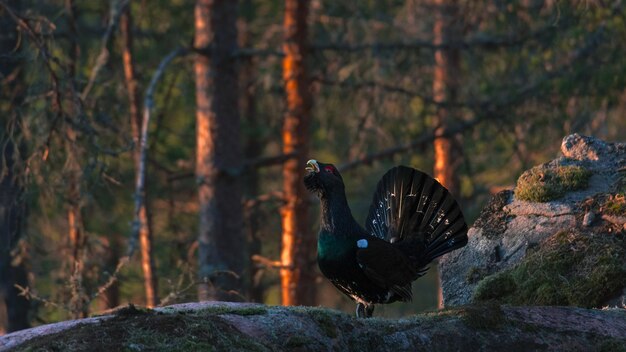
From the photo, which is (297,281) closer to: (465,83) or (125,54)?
(125,54)

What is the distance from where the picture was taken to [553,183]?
8492mm

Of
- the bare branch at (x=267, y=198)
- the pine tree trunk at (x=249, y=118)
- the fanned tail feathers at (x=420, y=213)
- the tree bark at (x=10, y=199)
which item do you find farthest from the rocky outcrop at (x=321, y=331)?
the pine tree trunk at (x=249, y=118)

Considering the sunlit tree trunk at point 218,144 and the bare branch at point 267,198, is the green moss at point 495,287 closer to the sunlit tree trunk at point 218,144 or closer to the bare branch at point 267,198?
the sunlit tree trunk at point 218,144

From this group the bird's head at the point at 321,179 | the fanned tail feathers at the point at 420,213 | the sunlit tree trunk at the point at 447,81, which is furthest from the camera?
the sunlit tree trunk at the point at 447,81

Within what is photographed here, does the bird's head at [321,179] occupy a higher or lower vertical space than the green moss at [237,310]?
higher

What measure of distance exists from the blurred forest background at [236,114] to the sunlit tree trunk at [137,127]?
0.05 metres

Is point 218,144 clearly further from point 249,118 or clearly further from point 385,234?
point 249,118

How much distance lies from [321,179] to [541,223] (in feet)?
6.37

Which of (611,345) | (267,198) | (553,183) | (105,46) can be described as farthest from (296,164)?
(611,345)

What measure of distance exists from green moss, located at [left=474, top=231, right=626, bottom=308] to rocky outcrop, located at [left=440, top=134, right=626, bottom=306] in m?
0.02

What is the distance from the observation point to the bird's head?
7957 mm

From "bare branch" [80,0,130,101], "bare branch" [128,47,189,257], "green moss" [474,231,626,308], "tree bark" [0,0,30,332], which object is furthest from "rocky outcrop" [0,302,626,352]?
"tree bark" [0,0,30,332]

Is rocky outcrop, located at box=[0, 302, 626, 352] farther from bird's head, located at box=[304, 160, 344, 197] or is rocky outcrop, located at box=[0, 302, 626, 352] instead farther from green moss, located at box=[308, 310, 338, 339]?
bird's head, located at box=[304, 160, 344, 197]

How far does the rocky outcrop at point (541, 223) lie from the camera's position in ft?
26.2
